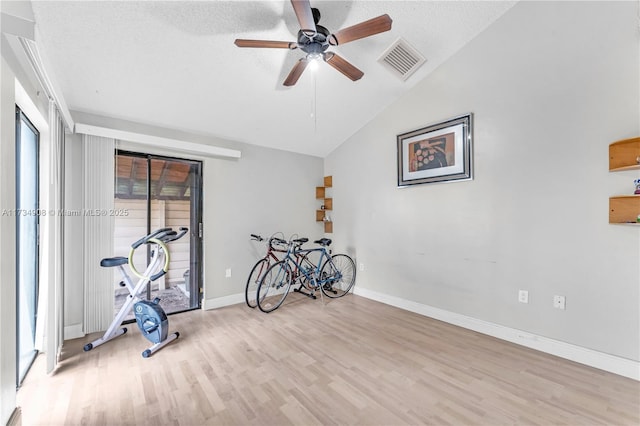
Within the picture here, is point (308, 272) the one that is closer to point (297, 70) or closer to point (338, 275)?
point (338, 275)

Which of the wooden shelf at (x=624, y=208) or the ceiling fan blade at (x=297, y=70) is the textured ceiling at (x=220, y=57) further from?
the wooden shelf at (x=624, y=208)

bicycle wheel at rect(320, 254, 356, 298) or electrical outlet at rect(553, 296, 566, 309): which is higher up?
electrical outlet at rect(553, 296, 566, 309)

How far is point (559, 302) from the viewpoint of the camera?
2.38m

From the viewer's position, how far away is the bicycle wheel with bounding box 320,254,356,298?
4.20 meters

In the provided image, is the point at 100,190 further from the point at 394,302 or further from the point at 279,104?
the point at 394,302

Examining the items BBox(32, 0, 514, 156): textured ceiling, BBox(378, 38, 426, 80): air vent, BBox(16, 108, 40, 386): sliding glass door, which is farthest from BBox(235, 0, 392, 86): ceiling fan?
BBox(16, 108, 40, 386): sliding glass door

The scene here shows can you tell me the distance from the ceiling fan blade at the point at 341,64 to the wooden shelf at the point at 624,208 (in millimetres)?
2325

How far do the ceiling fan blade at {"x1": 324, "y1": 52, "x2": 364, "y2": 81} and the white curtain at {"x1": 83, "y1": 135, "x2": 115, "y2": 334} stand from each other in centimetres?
250

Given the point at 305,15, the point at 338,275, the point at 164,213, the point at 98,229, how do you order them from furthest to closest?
1. the point at 338,275
2. the point at 164,213
3. the point at 98,229
4. the point at 305,15

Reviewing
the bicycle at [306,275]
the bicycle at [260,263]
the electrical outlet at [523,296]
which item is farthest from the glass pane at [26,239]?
the electrical outlet at [523,296]

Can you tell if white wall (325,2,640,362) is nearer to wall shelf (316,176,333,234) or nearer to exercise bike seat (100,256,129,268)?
wall shelf (316,176,333,234)

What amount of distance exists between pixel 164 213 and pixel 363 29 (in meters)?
3.01

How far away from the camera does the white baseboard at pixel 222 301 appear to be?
354cm

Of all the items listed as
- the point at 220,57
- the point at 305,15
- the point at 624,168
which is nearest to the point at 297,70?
the point at 305,15
